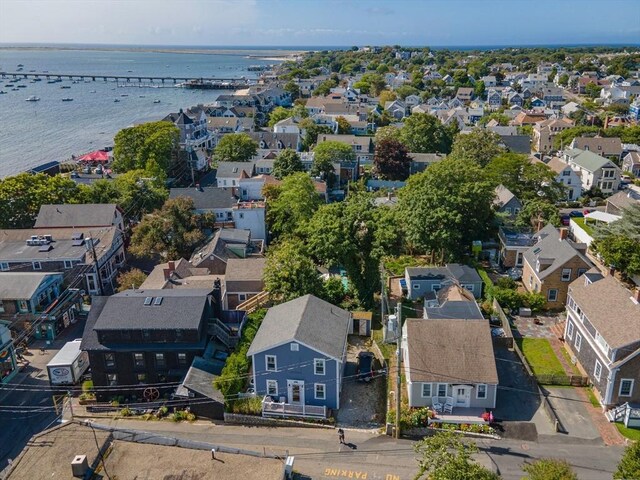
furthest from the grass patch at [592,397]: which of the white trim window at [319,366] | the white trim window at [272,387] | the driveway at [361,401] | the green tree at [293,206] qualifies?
the green tree at [293,206]

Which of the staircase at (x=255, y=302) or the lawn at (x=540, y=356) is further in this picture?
the staircase at (x=255, y=302)

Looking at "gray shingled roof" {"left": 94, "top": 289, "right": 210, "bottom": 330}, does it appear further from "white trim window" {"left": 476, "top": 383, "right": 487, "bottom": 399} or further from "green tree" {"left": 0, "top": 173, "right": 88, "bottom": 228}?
"green tree" {"left": 0, "top": 173, "right": 88, "bottom": 228}

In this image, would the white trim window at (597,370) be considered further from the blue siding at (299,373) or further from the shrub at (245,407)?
the shrub at (245,407)

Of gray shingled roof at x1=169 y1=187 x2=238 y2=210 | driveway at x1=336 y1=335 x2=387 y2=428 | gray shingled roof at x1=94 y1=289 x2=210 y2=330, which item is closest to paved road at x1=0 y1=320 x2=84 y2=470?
gray shingled roof at x1=94 y1=289 x2=210 y2=330

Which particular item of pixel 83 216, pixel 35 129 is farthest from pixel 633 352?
pixel 35 129

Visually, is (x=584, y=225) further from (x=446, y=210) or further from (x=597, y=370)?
(x=597, y=370)

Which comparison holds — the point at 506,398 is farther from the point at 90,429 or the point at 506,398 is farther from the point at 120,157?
the point at 120,157

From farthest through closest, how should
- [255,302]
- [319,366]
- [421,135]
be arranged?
[421,135], [255,302], [319,366]

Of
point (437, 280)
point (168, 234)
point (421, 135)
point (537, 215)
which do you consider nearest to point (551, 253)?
point (437, 280)
